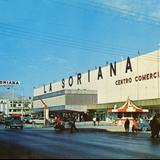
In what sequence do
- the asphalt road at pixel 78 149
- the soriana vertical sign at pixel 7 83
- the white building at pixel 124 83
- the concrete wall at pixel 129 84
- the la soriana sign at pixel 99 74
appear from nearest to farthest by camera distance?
1. the asphalt road at pixel 78 149
2. the white building at pixel 124 83
3. the concrete wall at pixel 129 84
4. the la soriana sign at pixel 99 74
5. the soriana vertical sign at pixel 7 83

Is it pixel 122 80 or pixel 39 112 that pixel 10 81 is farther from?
pixel 39 112

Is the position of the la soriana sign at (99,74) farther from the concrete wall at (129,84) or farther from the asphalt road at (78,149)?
the asphalt road at (78,149)

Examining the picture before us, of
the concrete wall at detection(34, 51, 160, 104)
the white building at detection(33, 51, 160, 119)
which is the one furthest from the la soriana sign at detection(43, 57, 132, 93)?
the concrete wall at detection(34, 51, 160, 104)

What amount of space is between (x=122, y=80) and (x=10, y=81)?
27.7 meters

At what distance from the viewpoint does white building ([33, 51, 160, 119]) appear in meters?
89.3

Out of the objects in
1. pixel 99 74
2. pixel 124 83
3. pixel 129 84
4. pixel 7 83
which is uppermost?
pixel 99 74

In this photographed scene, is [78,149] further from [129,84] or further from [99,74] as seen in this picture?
[99,74]

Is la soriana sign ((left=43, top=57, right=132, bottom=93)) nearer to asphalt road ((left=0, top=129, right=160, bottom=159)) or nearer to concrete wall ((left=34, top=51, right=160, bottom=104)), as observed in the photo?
concrete wall ((left=34, top=51, right=160, bottom=104))

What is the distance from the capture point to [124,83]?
331 feet

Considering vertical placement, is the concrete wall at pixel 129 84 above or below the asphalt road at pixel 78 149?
above

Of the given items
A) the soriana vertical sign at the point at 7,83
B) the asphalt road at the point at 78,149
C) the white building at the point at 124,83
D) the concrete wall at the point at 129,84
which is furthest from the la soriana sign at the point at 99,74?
the asphalt road at the point at 78,149

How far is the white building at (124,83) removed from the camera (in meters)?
89.3

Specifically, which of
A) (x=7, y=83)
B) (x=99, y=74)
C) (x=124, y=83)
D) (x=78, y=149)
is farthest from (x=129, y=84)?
(x=78, y=149)

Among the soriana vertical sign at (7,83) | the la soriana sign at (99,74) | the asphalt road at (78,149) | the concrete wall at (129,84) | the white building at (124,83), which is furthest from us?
the soriana vertical sign at (7,83)
